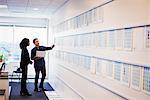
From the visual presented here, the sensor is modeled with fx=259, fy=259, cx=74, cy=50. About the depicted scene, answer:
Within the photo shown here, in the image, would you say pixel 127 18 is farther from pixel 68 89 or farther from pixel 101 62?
pixel 68 89

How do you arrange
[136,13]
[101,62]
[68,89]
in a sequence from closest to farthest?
[136,13] → [101,62] → [68,89]

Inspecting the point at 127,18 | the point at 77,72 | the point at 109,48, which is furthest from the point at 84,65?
the point at 127,18

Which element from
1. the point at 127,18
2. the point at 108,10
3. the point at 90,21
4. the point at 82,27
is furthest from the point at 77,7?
the point at 127,18

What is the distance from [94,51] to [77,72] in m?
1.26

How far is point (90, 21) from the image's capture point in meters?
4.27

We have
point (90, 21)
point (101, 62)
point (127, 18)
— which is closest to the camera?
point (127, 18)

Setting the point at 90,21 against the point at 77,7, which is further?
the point at 77,7

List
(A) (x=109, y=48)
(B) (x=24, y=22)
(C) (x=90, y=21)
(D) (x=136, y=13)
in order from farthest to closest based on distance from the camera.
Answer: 1. (B) (x=24, y=22)
2. (C) (x=90, y=21)
3. (A) (x=109, y=48)
4. (D) (x=136, y=13)

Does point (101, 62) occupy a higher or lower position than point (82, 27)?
lower

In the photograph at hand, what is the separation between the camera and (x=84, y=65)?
183 inches

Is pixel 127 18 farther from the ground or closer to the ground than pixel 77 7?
closer to the ground

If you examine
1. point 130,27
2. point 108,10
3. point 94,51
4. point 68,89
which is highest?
point 108,10

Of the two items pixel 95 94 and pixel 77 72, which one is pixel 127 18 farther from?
pixel 77 72

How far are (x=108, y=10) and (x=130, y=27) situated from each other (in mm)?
776
